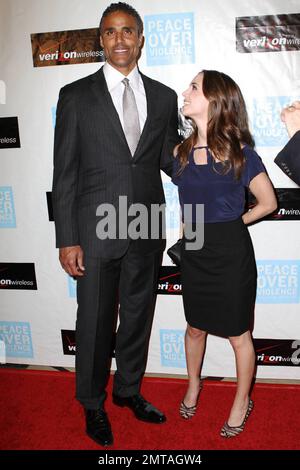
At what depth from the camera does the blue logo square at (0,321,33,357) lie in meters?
3.11

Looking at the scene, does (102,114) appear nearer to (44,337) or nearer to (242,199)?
(242,199)

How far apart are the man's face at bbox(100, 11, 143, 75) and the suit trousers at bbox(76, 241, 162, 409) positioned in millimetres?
936

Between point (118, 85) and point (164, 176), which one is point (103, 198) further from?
point (164, 176)

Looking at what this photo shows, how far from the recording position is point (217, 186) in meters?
1.99

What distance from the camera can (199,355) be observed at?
2.37 metres

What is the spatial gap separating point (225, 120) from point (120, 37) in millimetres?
661

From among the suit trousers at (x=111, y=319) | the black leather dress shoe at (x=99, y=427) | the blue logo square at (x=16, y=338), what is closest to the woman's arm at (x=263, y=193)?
the suit trousers at (x=111, y=319)

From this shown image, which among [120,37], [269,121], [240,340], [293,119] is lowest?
[240,340]

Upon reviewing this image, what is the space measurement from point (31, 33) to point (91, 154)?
3.62 feet

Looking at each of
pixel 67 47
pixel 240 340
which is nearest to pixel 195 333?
pixel 240 340

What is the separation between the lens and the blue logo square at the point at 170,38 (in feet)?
8.01

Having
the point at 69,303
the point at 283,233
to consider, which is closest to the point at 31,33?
the point at 69,303

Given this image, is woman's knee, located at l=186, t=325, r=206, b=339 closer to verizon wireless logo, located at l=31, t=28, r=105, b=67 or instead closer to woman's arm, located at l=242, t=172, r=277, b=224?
woman's arm, located at l=242, t=172, r=277, b=224

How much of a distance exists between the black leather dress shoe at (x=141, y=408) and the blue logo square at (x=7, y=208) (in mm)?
Answer: 1383
